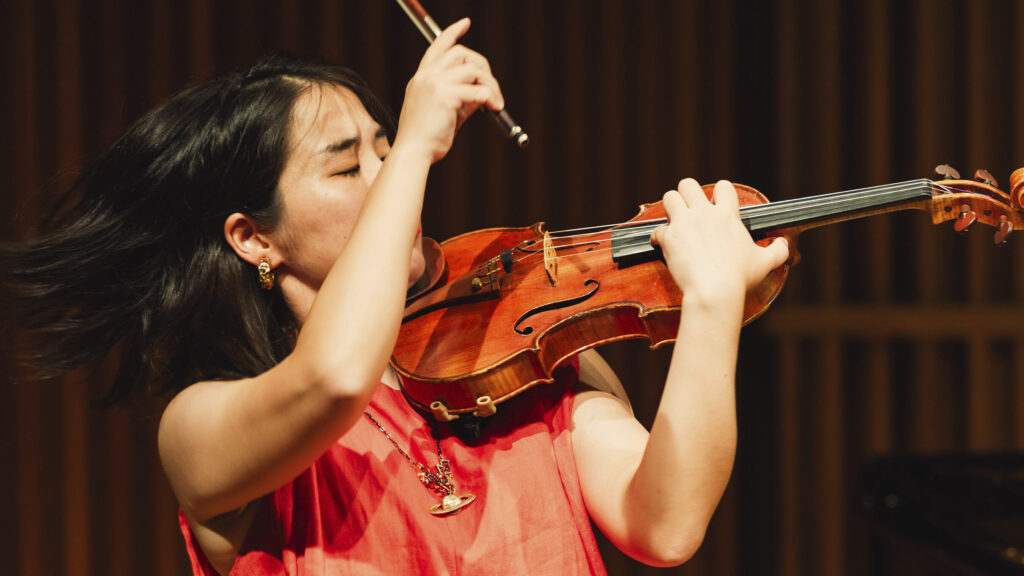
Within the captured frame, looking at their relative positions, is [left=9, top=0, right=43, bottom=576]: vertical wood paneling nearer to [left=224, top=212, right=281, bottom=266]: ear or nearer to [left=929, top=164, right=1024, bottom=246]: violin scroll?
[left=224, top=212, right=281, bottom=266]: ear

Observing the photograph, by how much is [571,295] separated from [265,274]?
427mm

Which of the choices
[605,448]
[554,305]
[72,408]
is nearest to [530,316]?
[554,305]

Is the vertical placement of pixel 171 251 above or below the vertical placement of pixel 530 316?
above

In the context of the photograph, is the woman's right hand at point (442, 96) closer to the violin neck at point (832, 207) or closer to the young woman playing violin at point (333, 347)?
the young woman playing violin at point (333, 347)

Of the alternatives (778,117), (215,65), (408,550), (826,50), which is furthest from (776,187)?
(408,550)

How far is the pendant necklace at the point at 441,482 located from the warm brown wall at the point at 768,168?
59.2 inches

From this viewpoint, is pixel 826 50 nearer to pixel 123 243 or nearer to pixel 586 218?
pixel 586 218

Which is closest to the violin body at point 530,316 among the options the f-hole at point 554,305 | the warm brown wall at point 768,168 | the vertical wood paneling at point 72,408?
the f-hole at point 554,305

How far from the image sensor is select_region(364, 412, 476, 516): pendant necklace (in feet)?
3.64

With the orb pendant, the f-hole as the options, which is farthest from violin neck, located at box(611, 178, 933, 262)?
the orb pendant

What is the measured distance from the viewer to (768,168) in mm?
2650

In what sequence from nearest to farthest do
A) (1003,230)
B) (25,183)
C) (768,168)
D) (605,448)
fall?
(1003,230), (605,448), (25,183), (768,168)

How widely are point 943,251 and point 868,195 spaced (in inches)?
73.3

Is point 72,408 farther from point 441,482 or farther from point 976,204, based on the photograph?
point 976,204
